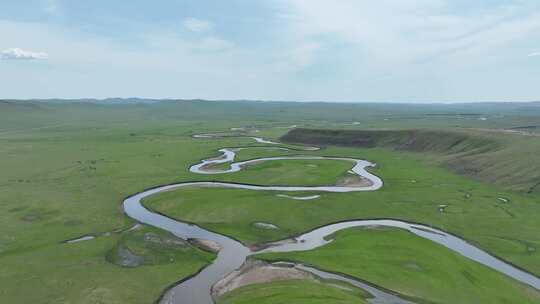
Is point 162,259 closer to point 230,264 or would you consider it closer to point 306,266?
A: point 230,264

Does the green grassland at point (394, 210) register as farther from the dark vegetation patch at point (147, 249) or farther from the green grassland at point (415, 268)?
the dark vegetation patch at point (147, 249)

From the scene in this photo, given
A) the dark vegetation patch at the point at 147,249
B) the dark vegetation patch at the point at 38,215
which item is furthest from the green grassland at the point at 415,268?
the dark vegetation patch at the point at 38,215

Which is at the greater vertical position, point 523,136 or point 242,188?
point 523,136

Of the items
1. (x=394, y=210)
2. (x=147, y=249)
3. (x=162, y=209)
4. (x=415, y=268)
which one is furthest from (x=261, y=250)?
(x=394, y=210)

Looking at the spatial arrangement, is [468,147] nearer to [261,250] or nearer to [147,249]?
[261,250]

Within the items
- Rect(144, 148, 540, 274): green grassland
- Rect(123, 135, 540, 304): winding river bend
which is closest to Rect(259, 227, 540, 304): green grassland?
Rect(123, 135, 540, 304): winding river bend

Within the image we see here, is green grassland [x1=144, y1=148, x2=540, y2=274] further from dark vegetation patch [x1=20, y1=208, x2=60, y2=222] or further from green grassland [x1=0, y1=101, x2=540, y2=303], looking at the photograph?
dark vegetation patch [x1=20, y1=208, x2=60, y2=222]

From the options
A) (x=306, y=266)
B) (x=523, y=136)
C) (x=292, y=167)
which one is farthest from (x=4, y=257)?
(x=523, y=136)

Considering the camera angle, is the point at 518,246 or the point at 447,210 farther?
the point at 447,210
